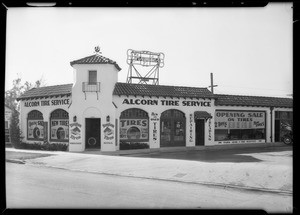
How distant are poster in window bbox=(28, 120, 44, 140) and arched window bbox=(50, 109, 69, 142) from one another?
105 cm

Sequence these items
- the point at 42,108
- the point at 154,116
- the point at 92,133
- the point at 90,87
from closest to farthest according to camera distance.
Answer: the point at 90,87
the point at 92,133
the point at 154,116
the point at 42,108

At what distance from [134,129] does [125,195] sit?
36.6ft

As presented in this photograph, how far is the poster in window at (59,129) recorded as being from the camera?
60.9ft

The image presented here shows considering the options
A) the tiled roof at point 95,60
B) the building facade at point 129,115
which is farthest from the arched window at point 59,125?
the tiled roof at point 95,60

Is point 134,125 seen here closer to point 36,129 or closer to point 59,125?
point 59,125

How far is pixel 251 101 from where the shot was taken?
22625 millimetres

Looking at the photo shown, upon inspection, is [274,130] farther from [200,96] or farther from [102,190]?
[102,190]

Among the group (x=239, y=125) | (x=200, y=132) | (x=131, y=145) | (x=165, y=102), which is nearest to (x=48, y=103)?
(x=131, y=145)

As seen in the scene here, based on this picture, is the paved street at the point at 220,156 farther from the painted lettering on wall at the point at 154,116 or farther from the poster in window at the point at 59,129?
the poster in window at the point at 59,129

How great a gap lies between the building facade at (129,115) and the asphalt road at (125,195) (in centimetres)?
814

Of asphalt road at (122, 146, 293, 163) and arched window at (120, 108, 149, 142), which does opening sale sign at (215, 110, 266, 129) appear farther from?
arched window at (120, 108, 149, 142)

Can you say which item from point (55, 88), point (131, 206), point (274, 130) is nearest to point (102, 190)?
point (131, 206)

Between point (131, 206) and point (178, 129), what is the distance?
13.5 metres

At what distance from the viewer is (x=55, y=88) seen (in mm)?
19844
